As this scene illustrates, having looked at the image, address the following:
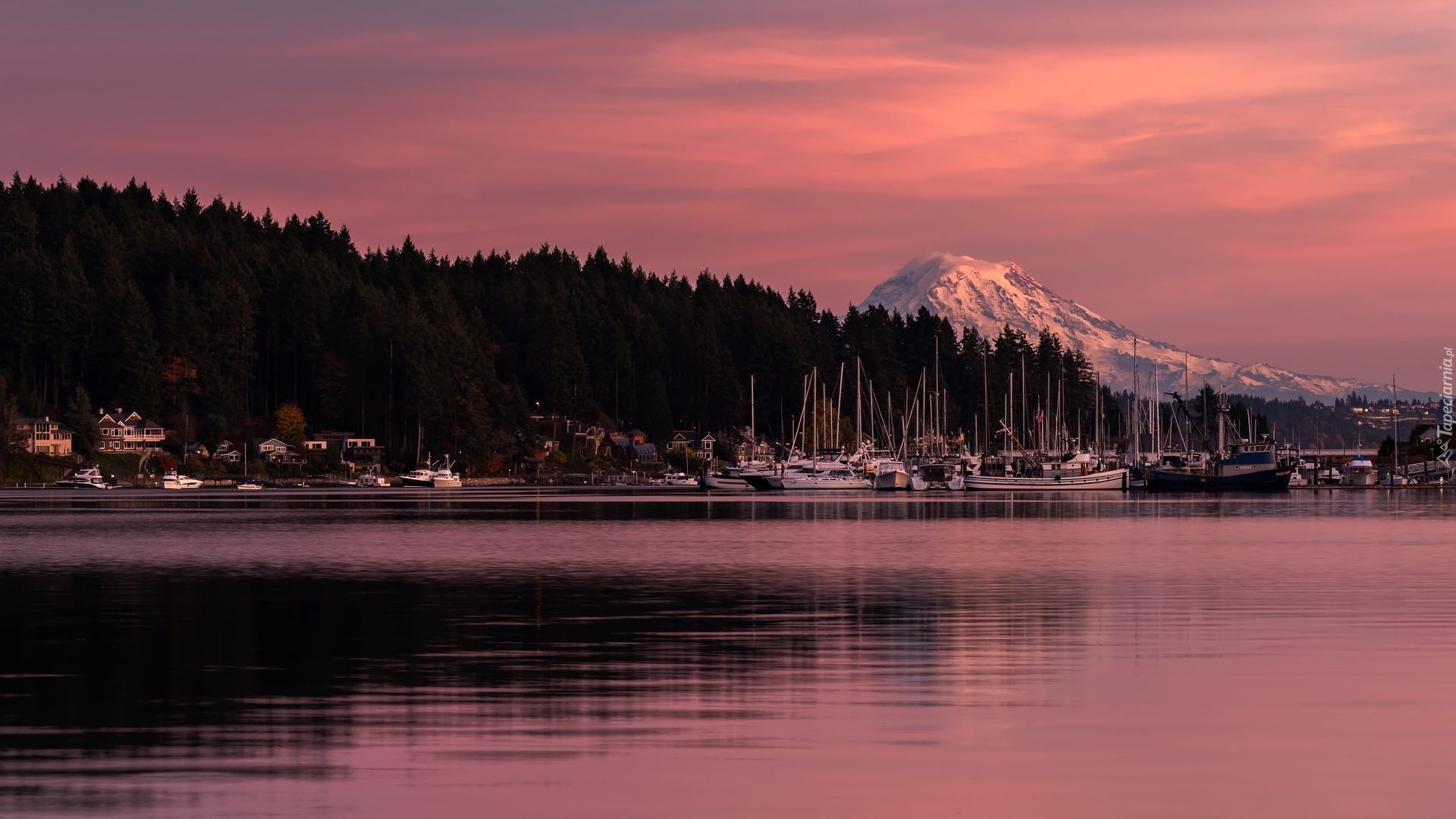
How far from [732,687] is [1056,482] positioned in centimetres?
17090

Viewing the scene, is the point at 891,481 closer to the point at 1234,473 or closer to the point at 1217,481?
the point at 1217,481

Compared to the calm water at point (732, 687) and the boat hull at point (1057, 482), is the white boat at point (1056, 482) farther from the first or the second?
the calm water at point (732, 687)

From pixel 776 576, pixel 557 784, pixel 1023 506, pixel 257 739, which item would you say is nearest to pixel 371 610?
pixel 776 576

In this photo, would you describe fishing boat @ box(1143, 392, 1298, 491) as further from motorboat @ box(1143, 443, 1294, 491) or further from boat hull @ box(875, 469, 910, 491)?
boat hull @ box(875, 469, 910, 491)

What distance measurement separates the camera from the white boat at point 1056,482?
191 metres

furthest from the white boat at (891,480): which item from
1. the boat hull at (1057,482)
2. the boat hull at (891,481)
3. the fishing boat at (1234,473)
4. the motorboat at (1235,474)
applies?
the motorboat at (1235,474)

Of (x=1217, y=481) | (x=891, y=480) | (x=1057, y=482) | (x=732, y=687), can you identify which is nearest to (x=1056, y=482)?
(x=1057, y=482)

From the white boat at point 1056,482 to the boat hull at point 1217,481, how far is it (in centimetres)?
1168

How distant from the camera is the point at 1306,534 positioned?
259 feet

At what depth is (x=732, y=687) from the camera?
82.1 feet

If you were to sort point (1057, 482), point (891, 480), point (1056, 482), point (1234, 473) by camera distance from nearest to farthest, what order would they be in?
point (1234, 473), point (1057, 482), point (1056, 482), point (891, 480)

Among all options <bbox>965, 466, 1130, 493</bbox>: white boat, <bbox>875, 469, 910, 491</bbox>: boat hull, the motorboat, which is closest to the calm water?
the motorboat

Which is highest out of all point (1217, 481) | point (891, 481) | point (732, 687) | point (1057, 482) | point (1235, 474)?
point (1235, 474)

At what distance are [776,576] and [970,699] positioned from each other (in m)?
27.6
